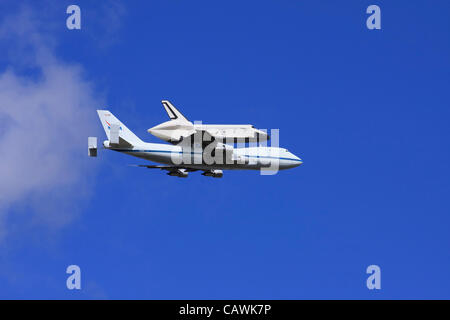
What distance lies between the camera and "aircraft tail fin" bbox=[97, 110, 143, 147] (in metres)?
88.3

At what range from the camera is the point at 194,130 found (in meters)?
86.9

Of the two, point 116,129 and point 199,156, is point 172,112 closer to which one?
point 199,156

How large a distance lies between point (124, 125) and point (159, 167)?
6.69 meters

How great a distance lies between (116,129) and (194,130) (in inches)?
356

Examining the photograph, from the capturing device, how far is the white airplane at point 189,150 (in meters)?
86.8

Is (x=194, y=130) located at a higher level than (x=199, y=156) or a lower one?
higher

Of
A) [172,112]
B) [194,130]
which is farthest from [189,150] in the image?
[172,112]

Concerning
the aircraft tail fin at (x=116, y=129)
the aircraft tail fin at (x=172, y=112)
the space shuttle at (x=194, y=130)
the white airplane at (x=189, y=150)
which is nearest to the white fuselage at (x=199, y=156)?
the white airplane at (x=189, y=150)

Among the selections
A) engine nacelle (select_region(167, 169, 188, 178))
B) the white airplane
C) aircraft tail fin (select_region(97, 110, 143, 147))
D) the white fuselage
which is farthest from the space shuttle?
engine nacelle (select_region(167, 169, 188, 178))

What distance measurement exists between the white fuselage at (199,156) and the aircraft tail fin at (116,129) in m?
0.88

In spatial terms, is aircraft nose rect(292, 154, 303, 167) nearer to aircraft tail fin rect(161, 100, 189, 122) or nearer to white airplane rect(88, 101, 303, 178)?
white airplane rect(88, 101, 303, 178)

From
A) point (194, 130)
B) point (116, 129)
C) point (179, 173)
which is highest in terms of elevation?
point (116, 129)
